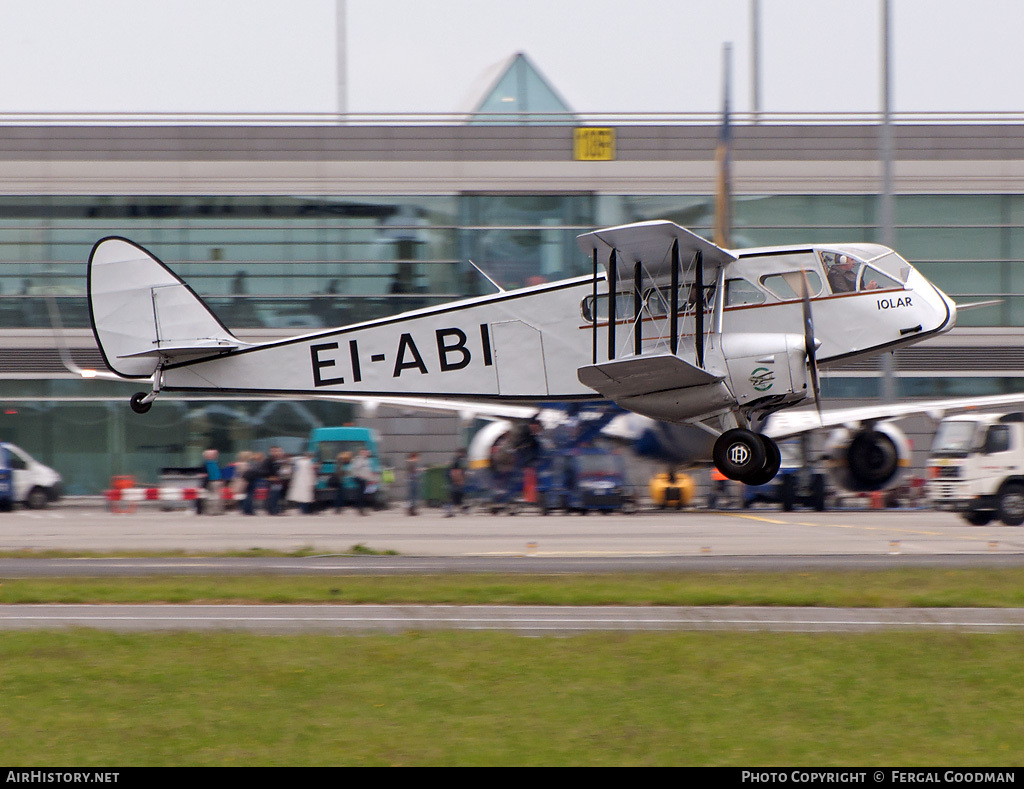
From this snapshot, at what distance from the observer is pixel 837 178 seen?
35281mm

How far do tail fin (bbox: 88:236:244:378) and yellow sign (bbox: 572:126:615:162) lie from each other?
21629mm

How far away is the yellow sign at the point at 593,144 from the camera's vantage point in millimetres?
34594

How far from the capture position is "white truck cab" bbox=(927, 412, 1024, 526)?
2798 cm

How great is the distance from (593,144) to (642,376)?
23658mm

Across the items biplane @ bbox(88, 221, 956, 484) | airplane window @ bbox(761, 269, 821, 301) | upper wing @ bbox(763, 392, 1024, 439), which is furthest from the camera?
upper wing @ bbox(763, 392, 1024, 439)

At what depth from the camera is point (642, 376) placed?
40.4 feet

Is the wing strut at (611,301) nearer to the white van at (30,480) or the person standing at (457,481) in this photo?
the person standing at (457,481)

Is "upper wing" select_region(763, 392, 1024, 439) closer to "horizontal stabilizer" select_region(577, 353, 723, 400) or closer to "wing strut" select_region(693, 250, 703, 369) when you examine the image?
"wing strut" select_region(693, 250, 703, 369)

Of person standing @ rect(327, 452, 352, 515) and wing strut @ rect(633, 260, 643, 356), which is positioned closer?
wing strut @ rect(633, 260, 643, 356)

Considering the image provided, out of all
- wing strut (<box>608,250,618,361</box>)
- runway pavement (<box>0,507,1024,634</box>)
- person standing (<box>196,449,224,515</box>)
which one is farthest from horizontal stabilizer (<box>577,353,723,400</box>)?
person standing (<box>196,449,224,515</box>)

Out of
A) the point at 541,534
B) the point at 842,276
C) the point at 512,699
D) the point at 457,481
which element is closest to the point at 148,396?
the point at 512,699

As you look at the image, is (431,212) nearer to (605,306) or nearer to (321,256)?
(321,256)

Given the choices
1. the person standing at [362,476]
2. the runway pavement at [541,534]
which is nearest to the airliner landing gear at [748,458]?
the runway pavement at [541,534]

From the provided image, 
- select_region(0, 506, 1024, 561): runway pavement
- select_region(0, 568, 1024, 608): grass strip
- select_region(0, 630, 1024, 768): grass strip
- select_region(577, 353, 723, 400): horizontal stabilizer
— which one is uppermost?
select_region(577, 353, 723, 400): horizontal stabilizer
